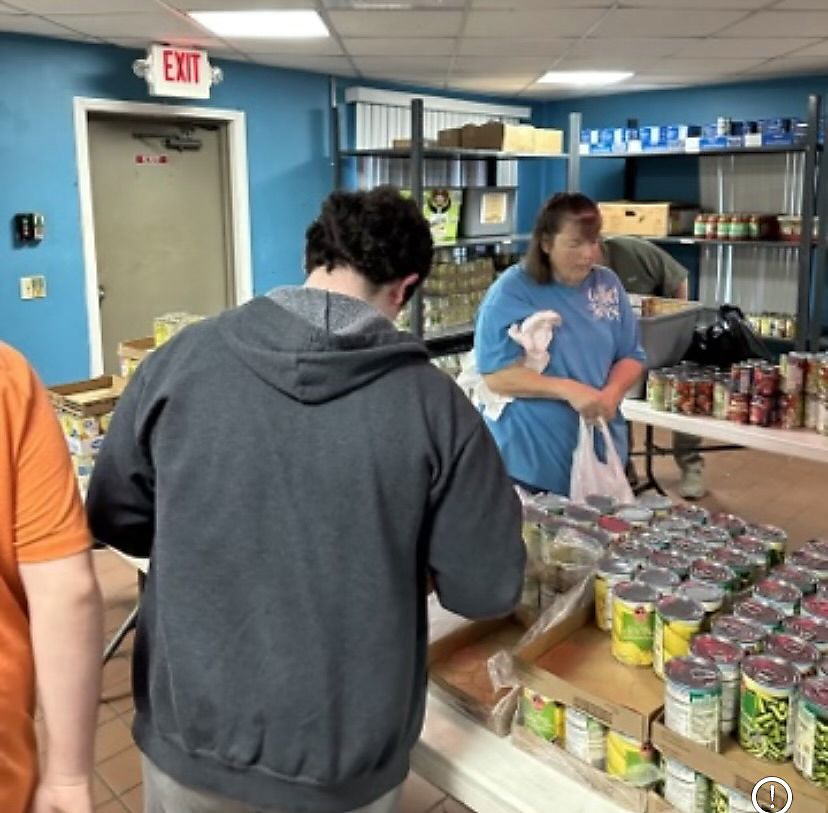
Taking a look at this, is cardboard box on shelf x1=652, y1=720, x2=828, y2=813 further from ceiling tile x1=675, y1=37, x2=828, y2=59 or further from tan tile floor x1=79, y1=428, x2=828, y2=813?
ceiling tile x1=675, y1=37, x2=828, y2=59

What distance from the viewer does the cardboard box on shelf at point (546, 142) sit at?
18.0 ft

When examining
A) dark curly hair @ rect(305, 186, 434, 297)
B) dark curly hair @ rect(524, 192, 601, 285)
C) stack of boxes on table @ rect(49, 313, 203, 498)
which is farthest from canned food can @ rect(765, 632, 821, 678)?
stack of boxes on table @ rect(49, 313, 203, 498)

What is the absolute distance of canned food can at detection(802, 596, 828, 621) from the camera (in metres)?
1.21

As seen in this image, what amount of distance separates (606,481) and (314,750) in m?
1.31

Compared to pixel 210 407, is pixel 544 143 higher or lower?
higher

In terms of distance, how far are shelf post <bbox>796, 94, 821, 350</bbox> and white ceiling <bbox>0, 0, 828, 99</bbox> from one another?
37 centimetres

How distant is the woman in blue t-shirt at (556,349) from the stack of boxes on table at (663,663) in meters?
0.65

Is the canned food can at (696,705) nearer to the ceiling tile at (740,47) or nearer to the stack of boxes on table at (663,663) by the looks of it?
the stack of boxes on table at (663,663)

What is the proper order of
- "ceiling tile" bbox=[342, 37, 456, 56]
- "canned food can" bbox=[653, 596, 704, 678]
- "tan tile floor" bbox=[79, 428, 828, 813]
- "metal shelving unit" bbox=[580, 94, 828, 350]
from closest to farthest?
"canned food can" bbox=[653, 596, 704, 678], "tan tile floor" bbox=[79, 428, 828, 813], "ceiling tile" bbox=[342, 37, 456, 56], "metal shelving unit" bbox=[580, 94, 828, 350]

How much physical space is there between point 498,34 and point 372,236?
3464 millimetres

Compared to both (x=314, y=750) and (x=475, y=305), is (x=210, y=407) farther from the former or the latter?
(x=475, y=305)

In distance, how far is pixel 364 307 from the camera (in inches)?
42.9

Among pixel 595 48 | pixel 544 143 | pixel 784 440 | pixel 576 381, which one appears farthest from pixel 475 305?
pixel 576 381

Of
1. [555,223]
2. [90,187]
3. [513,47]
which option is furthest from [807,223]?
[90,187]
